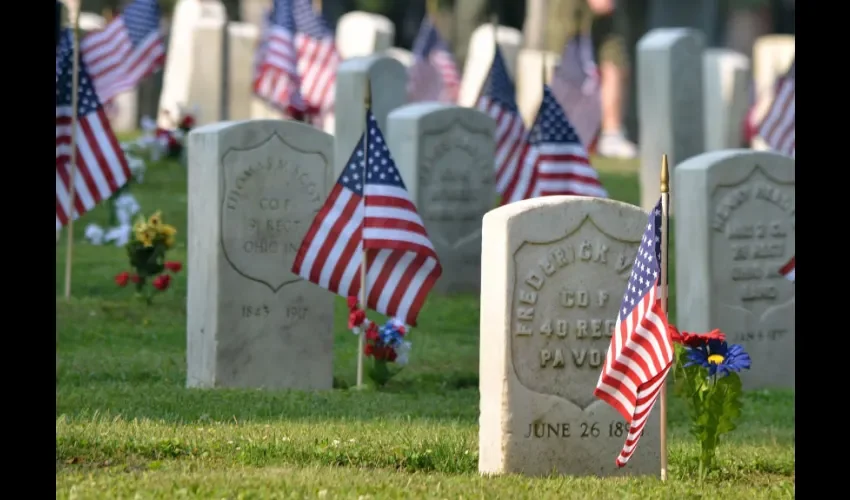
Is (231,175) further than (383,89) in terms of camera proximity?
No

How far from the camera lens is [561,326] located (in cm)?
922

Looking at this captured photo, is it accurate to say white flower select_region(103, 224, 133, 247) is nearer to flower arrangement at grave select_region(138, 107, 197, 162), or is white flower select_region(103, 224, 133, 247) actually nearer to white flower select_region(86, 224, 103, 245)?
white flower select_region(86, 224, 103, 245)

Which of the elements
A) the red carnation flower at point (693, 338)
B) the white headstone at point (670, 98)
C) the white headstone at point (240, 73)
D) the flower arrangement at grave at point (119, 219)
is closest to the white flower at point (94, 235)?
the flower arrangement at grave at point (119, 219)

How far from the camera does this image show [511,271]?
356 inches

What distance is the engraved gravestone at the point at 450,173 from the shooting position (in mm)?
18016

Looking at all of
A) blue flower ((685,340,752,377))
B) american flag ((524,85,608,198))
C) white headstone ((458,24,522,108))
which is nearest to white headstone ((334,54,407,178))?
american flag ((524,85,608,198))

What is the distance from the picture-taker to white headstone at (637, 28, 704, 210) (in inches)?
897

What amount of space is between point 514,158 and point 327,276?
796 cm

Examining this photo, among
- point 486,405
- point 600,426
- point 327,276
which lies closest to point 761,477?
point 600,426

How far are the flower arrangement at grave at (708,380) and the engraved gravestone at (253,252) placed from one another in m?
4.09

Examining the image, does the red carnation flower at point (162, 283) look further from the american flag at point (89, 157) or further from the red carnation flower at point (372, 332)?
the red carnation flower at point (372, 332)

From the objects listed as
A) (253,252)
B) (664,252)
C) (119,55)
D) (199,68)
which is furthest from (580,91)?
(664,252)

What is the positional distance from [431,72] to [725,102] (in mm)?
5061
